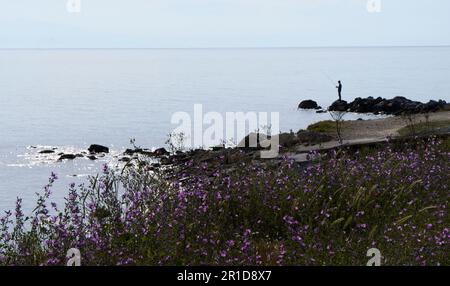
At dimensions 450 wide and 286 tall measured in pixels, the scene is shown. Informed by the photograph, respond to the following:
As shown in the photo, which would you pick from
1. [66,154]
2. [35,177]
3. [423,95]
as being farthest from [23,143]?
[423,95]

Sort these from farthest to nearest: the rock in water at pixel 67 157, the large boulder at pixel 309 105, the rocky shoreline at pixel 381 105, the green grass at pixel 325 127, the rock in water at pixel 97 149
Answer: the large boulder at pixel 309 105, the rocky shoreline at pixel 381 105, the rock in water at pixel 97 149, the rock in water at pixel 67 157, the green grass at pixel 325 127

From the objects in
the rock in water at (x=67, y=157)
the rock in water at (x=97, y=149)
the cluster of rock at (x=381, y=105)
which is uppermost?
the cluster of rock at (x=381, y=105)

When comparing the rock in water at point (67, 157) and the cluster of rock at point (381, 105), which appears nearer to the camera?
the rock in water at point (67, 157)

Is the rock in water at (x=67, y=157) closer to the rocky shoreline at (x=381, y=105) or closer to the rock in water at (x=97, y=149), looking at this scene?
the rock in water at (x=97, y=149)

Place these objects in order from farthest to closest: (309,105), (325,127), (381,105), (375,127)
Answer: (309,105) < (381,105) < (325,127) < (375,127)

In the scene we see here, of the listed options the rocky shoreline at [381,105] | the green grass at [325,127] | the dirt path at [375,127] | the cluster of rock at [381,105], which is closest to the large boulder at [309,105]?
the rocky shoreline at [381,105]

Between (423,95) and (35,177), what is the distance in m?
50.6

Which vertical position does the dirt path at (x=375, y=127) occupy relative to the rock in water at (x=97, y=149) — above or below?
above

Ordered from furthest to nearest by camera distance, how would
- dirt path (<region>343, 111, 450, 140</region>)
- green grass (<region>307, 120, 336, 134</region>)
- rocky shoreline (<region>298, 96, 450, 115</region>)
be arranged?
rocky shoreline (<region>298, 96, 450, 115</region>), green grass (<region>307, 120, 336, 134</region>), dirt path (<region>343, 111, 450, 140</region>)

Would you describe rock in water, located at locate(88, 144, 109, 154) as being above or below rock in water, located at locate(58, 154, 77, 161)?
above

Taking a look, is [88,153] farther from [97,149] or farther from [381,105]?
[381,105]

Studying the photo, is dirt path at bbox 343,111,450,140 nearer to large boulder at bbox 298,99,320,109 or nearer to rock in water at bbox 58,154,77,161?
rock in water at bbox 58,154,77,161

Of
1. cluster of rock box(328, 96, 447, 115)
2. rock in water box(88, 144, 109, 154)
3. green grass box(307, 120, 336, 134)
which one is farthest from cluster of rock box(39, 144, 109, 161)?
cluster of rock box(328, 96, 447, 115)

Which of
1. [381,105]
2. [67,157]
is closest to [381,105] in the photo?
[381,105]
